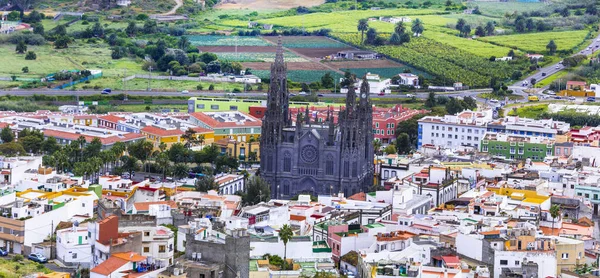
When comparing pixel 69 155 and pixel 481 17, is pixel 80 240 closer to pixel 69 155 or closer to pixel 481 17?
pixel 69 155

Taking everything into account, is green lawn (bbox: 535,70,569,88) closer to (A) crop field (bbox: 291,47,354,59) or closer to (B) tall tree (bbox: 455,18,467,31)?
(A) crop field (bbox: 291,47,354,59)

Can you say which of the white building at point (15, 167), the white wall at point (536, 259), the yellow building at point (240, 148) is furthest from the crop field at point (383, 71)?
the white wall at point (536, 259)

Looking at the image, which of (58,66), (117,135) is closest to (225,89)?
(58,66)

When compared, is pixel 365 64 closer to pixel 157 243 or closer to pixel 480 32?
pixel 480 32

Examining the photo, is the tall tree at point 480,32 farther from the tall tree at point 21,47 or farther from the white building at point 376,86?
the tall tree at point 21,47

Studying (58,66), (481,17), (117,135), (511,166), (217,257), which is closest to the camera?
(217,257)
